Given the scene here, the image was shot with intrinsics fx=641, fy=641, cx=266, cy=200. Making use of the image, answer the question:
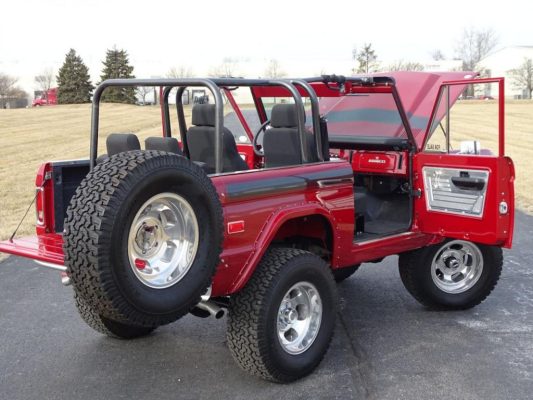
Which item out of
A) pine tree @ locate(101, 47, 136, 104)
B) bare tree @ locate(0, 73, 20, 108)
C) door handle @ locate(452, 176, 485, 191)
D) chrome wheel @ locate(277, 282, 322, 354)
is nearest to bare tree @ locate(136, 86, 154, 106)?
chrome wheel @ locate(277, 282, 322, 354)

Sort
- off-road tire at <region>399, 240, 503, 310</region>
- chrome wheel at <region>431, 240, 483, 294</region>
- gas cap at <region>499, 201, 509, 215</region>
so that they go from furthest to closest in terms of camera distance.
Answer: chrome wheel at <region>431, 240, 483, 294</region>, off-road tire at <region>399, 240, 503, 310</region>, gas cap at <region>499, 201, 509, 215</region>

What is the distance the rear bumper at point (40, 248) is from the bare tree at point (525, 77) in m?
76.6

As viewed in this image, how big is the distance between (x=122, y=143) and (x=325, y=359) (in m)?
2.01

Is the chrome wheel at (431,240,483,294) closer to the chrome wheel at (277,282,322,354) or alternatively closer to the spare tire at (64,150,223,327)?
the chrome wheel at (277,282,322,354)

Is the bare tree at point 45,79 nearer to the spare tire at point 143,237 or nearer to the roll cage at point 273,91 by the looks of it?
the roll cage at point 273,91

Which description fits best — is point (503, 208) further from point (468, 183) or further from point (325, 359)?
point (325, 359)

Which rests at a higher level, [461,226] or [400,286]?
[461,226]

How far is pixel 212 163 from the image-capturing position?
189 inches

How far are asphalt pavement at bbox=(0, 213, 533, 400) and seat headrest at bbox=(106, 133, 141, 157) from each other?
1.44m

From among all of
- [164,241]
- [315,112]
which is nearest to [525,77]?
[315,112]

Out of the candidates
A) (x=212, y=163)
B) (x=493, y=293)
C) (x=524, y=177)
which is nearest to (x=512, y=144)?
(x=524, y=177)

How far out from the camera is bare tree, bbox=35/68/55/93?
9175 centimetres

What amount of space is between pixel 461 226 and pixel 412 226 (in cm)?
43

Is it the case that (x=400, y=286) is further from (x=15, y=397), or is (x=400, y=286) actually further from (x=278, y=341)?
(x=15, y=397)
